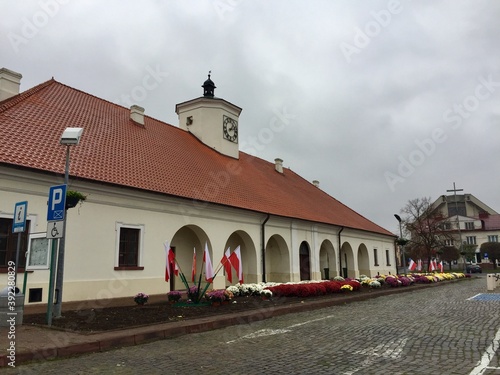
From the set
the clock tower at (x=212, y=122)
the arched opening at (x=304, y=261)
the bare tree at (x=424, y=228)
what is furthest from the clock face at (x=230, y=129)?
the bare tree at (x=424, y=228)

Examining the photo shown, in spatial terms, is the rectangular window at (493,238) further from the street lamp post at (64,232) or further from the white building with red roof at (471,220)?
the street lamp post at (64,232)

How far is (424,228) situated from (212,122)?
37.0 metres

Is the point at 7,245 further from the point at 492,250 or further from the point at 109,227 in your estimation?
the point at 492,250

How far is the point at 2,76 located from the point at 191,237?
10.1 m

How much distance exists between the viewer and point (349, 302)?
56.0ft

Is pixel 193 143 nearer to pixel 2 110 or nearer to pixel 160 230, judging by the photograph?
pixel 160 230

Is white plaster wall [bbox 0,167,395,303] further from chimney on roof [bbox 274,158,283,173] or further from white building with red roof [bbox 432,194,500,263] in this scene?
white building with red roof [bbox 432,194,500,263]

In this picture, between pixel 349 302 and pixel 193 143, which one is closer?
pixel 349 302

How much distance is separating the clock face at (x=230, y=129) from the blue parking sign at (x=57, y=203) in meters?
18.0

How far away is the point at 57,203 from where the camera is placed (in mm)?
9672

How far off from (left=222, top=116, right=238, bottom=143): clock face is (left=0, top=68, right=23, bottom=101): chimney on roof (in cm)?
1324

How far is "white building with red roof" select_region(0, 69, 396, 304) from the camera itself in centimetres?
1272

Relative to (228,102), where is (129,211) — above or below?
below

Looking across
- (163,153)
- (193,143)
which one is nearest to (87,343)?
(163,153)
